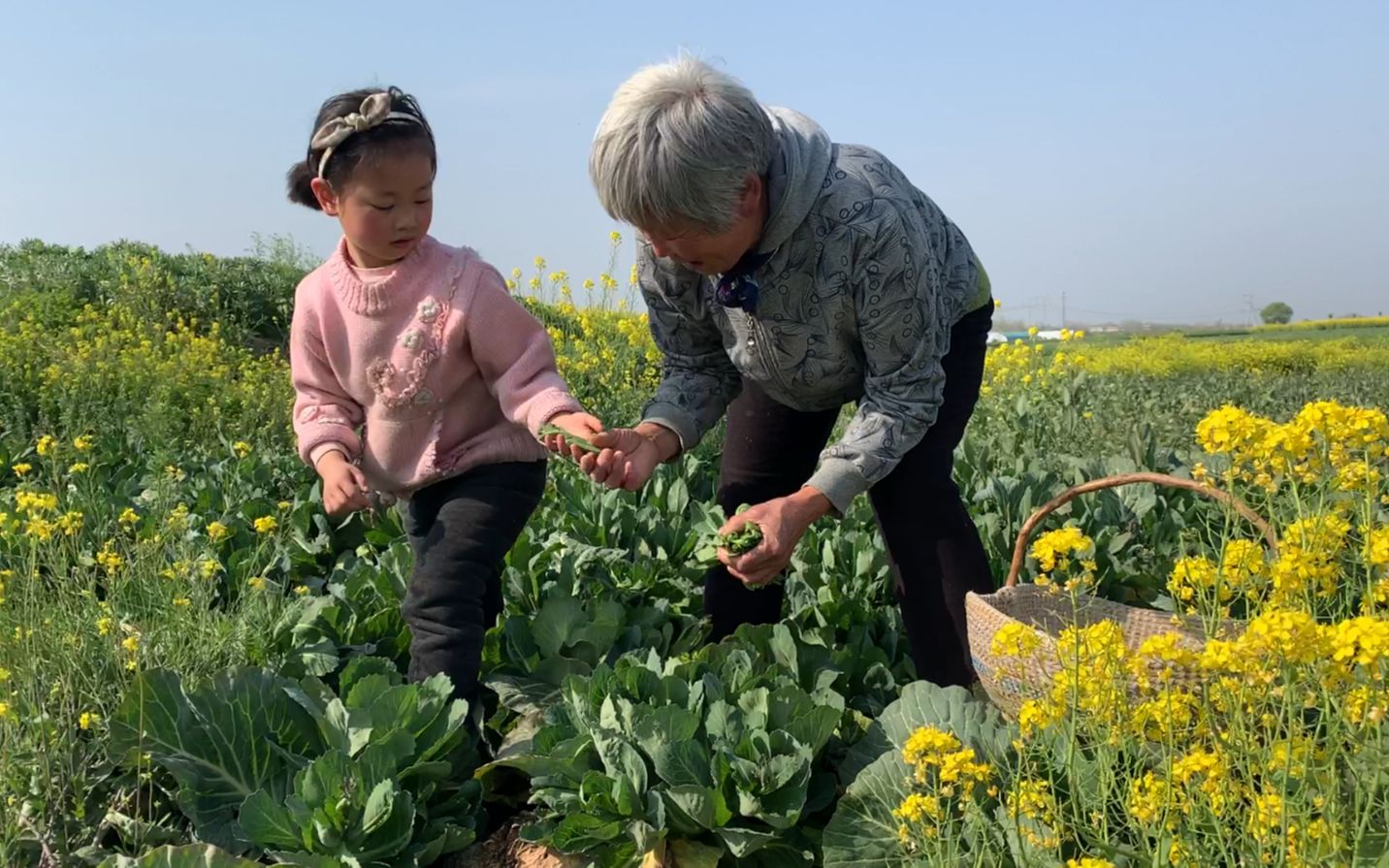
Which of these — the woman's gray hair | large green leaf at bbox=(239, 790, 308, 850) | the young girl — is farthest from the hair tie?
large green leaf at bbox=(239, 790, 308, 850)

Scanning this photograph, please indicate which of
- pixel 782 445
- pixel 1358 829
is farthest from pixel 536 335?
pixel 1358 829

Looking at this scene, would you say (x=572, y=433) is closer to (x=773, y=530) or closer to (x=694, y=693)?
(x=773, y=530)

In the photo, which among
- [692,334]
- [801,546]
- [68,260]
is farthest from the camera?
[68,260]

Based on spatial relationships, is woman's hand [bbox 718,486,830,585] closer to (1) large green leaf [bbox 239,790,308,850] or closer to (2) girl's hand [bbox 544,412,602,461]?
(2) girl's hand [bbox 544,412,602,461]

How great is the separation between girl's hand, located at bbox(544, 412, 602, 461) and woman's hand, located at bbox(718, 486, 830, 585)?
0.37 m

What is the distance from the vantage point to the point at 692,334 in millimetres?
2947

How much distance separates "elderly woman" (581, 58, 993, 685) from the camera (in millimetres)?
2189

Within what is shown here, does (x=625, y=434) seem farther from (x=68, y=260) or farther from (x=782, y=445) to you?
(x=68, y=260)

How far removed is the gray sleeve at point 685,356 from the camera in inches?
110

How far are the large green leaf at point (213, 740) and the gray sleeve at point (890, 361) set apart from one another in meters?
1.22

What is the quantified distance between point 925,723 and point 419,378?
1350 mm

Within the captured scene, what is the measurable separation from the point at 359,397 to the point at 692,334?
83 cm

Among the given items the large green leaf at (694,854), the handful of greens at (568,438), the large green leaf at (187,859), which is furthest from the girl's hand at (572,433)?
the large green leaf at (187,859)

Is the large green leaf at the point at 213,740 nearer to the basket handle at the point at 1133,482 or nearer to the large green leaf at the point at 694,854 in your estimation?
the large green leaf at the point at 694,854
